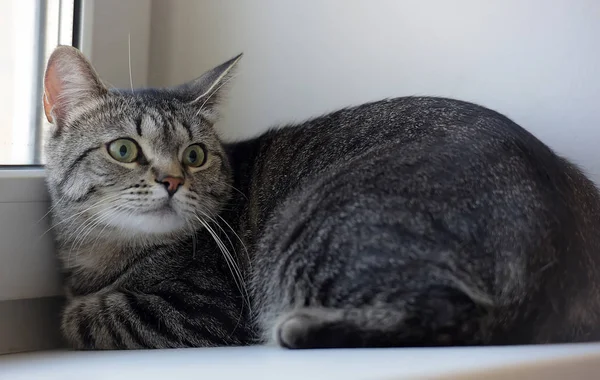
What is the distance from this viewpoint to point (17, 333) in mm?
1340

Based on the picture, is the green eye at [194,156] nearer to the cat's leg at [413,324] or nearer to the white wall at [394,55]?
the white wall at [394,55]

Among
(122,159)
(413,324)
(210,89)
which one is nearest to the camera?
(413,324)

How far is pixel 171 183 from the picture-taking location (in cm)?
133

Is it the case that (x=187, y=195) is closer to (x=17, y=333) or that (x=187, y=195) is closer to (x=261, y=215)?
(x=261, y=215)

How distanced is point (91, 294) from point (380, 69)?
2.81 feet

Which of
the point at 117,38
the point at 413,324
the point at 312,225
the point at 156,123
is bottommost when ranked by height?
the point at 413,324

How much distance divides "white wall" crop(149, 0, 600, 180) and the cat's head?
0.34 metres

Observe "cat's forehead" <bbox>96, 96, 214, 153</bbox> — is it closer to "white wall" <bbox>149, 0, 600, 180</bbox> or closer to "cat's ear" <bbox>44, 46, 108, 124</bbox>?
"cat's ear" <bbox>44, 46, 108, 124</bbox>

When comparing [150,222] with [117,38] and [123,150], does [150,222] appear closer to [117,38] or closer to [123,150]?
[123,150]

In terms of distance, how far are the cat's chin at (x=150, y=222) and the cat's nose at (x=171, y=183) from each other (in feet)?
0.14

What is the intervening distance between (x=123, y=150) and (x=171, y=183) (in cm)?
13

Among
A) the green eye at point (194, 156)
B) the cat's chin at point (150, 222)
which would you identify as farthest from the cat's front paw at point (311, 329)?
the green eye at point (194, 156)

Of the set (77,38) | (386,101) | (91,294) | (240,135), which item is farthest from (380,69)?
(91,294)

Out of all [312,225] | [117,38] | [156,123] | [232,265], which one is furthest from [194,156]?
[117,38]
